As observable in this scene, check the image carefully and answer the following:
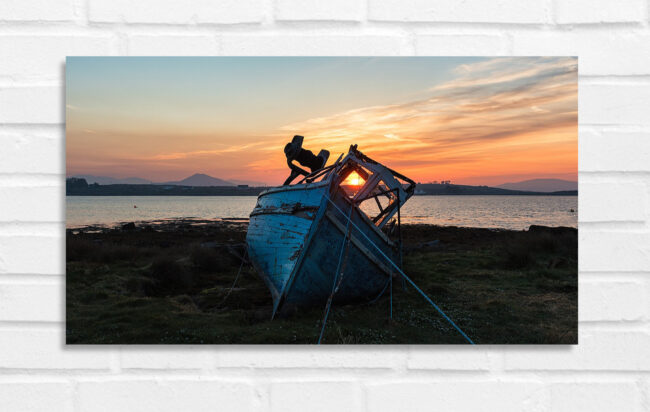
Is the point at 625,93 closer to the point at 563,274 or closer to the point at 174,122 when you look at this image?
the point at 563,274

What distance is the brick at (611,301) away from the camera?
2635 mm

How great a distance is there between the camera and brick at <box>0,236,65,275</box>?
104 inches
